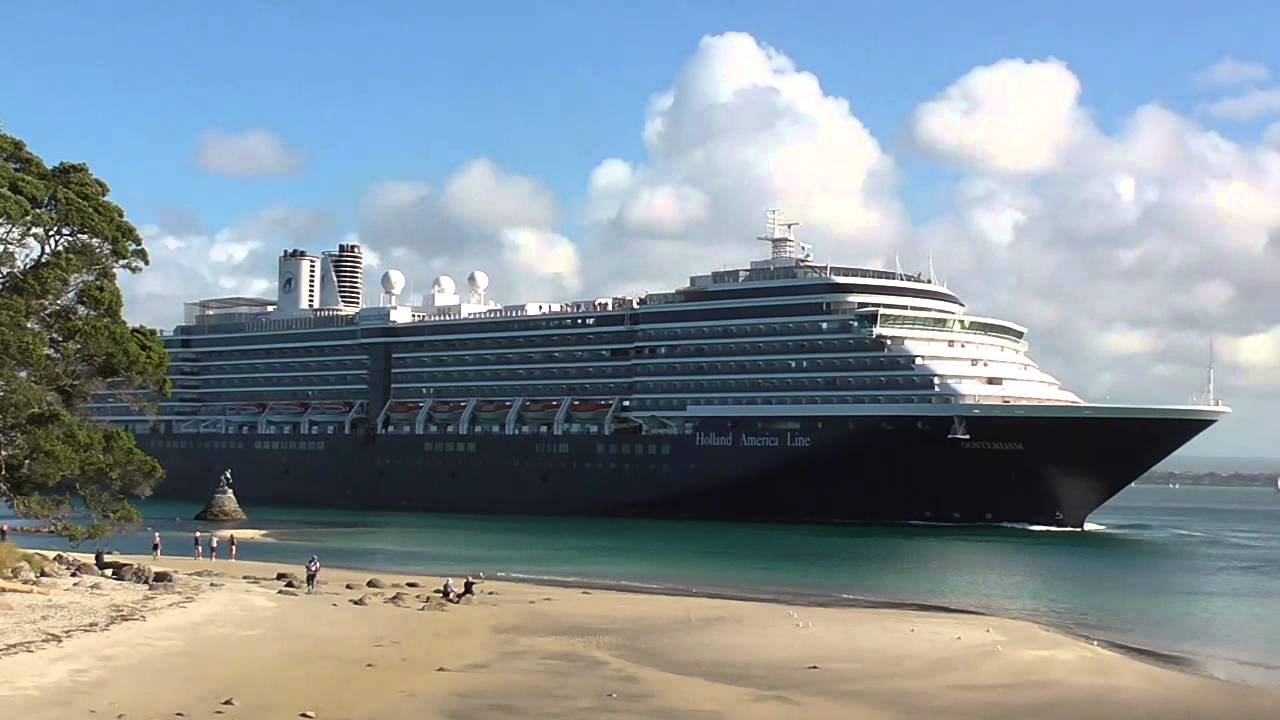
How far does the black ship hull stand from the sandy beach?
3118 centimetres

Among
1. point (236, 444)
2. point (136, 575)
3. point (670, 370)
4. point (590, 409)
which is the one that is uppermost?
point (670, 370)

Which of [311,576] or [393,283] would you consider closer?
[311,576]

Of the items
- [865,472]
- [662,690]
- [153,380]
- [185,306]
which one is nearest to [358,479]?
[185,306]

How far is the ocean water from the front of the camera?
38438 millimetres

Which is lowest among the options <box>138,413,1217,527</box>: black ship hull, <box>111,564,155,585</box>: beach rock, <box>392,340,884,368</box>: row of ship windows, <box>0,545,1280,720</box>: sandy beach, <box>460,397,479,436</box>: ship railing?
<box>0,545,1280,720</box>: sandy beach

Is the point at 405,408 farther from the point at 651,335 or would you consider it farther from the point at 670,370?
the point at 670,370

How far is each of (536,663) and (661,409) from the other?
52173 mm

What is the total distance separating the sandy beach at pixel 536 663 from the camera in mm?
21875

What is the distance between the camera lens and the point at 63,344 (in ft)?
104

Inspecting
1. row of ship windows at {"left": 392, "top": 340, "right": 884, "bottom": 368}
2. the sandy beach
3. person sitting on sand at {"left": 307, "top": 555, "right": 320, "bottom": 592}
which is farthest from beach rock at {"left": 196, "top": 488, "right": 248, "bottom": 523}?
the sandy beach

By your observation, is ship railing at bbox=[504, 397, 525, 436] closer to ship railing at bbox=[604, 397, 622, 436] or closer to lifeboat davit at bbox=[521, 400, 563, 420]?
lifeboat davit at bbox=[521, 400, 563, 420]

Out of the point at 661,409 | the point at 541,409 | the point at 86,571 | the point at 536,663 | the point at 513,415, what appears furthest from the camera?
the point at 513,415

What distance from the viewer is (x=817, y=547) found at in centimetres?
5959

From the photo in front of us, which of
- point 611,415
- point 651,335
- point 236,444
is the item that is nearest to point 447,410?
point 611,415
